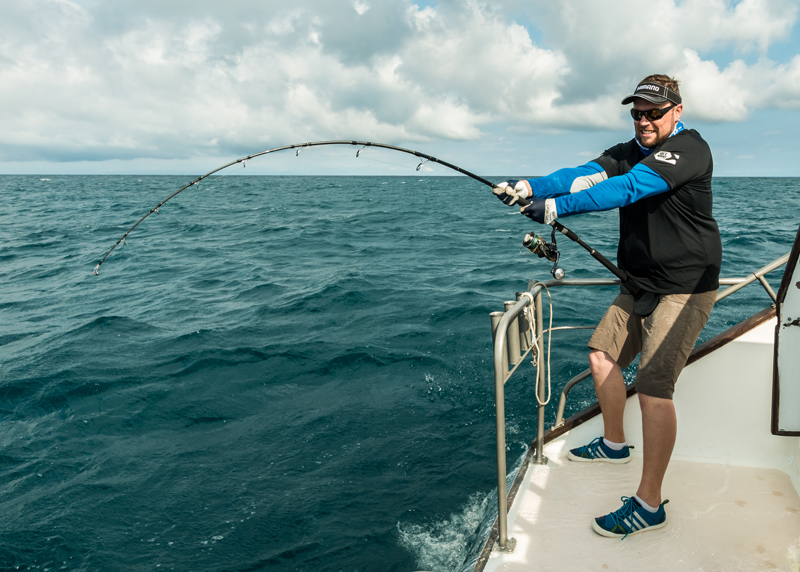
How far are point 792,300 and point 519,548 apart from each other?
1576mm

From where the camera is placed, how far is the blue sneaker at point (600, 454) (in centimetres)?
297

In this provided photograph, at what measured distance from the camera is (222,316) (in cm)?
839

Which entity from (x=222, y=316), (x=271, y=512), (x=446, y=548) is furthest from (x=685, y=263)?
(x=222, y=316)

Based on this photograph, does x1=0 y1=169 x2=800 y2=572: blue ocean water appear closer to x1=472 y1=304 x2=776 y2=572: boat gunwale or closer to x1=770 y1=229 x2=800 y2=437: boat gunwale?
x1=472 y1=304 x2=776 y2=572: boat gunwale

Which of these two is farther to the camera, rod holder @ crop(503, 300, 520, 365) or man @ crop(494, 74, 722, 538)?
rod holder @ crop(503, 300, 520, 365)

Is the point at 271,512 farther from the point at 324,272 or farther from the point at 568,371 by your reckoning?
the point at 324,272

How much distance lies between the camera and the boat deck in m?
2.21

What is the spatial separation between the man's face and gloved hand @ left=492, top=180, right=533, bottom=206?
580mm

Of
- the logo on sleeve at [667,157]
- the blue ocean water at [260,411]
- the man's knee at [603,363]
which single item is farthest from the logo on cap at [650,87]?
the blue ocean water at [260,411]

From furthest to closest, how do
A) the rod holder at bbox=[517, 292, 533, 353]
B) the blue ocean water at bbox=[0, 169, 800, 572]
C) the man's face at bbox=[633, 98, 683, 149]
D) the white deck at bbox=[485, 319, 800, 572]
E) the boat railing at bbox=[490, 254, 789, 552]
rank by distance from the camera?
the blue ocean water at bbox=[0, 169, 800, 572]
the rod holder at bbox=[517, 292, 533, 353]
the man's face at bbox=[633, 98, 683, 149]
the white deck at bbox=[485, 319, 800, 572]
the boat railing at bbox=[490, 254, 789, 552]

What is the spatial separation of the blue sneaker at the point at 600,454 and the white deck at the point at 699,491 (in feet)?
0.11

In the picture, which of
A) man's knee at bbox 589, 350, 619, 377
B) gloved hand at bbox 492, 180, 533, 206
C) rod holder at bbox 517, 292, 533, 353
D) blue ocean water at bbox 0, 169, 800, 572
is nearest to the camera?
rod holder at bbox 517, 292, 533, 353

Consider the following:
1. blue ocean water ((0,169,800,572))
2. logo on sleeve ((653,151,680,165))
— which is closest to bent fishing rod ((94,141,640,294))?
logo on sleeve ((653,151,680,165))

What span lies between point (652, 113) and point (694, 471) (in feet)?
6.57
